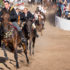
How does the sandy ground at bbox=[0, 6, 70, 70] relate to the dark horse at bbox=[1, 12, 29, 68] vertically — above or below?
below

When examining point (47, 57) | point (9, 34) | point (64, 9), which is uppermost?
point (9, 34)

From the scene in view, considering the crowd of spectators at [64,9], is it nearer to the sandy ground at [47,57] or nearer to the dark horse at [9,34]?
the sandy ground at [47,57]

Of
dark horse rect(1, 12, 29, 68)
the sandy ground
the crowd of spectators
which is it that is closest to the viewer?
dark horse rect(1, 12, 29, 68)

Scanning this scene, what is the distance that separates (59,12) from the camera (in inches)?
1018

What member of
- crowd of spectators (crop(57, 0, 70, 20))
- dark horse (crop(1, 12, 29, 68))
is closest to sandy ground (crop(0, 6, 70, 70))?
dark horse (crop(1, 12, 29, 68))

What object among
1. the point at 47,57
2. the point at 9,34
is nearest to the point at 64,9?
the point at 47,57

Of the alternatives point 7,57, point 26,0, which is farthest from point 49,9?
point 7,57

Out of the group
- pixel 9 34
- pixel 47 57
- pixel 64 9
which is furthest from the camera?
pixel 64 9

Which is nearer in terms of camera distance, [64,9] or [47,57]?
[47,57]

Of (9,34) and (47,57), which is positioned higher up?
(9,34)

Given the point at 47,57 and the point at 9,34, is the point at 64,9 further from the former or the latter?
the point at 9,34

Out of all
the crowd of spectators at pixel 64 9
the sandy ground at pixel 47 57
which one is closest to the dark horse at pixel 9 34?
the sandy ground at pixel 47 57

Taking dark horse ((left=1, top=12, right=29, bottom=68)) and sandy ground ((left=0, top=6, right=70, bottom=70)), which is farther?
sandy ground ((left=0, top=6, right=70, bottom=70))

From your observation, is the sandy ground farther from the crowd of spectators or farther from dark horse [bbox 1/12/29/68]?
the crowd of spectators
